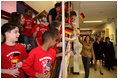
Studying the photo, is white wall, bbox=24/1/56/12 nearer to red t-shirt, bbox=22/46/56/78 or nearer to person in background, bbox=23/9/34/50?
person in background, bbox=23/9/34/50

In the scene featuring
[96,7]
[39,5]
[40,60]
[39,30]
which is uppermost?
[96,7]

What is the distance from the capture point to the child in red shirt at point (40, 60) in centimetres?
89

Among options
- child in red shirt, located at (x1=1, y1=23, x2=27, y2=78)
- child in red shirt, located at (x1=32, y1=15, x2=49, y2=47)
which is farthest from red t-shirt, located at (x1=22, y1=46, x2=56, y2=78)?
child in red shirt, located at (x1=32, y1=15, x2=49, y2=47)

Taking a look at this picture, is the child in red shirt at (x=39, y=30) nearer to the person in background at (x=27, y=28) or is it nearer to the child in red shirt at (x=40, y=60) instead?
the person in background at (x=27, y=28)

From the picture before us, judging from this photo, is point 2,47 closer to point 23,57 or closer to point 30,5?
point 23,57

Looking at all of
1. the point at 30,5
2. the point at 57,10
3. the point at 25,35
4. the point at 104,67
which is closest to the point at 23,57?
the point at 25,35

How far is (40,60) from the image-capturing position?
935mm

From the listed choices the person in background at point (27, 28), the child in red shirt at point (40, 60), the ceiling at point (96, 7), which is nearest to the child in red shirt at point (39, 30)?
the person in background at point (27, 28)

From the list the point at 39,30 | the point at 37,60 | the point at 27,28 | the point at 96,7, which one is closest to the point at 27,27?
the point at 27,28

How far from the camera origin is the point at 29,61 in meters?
0.90

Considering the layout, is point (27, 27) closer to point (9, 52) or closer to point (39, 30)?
point (39, 30)

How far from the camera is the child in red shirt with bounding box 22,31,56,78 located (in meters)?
0.89

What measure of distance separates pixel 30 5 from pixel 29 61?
156cm

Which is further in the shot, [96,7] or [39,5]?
[96,7]
